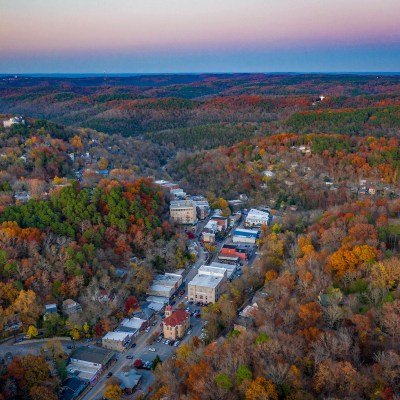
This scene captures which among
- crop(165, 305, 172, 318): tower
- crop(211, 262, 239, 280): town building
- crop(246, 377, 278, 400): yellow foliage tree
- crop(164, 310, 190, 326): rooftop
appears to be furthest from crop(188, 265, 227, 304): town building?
crop(246, 377, 278, 400): yellow foliage tree

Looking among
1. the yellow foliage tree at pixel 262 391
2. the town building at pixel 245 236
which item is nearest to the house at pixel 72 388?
the yellow foliage tree at pixel 262 391

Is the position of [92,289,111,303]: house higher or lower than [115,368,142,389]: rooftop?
higher

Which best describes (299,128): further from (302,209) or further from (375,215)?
(375,215)

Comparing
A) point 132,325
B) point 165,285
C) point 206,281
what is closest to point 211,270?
point 206,281

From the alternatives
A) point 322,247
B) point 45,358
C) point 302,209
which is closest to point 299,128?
point 302,209

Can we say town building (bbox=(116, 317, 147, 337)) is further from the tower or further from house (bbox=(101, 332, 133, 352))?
the tower

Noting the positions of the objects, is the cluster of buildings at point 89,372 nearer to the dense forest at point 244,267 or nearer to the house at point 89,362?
the house at point 89,362
